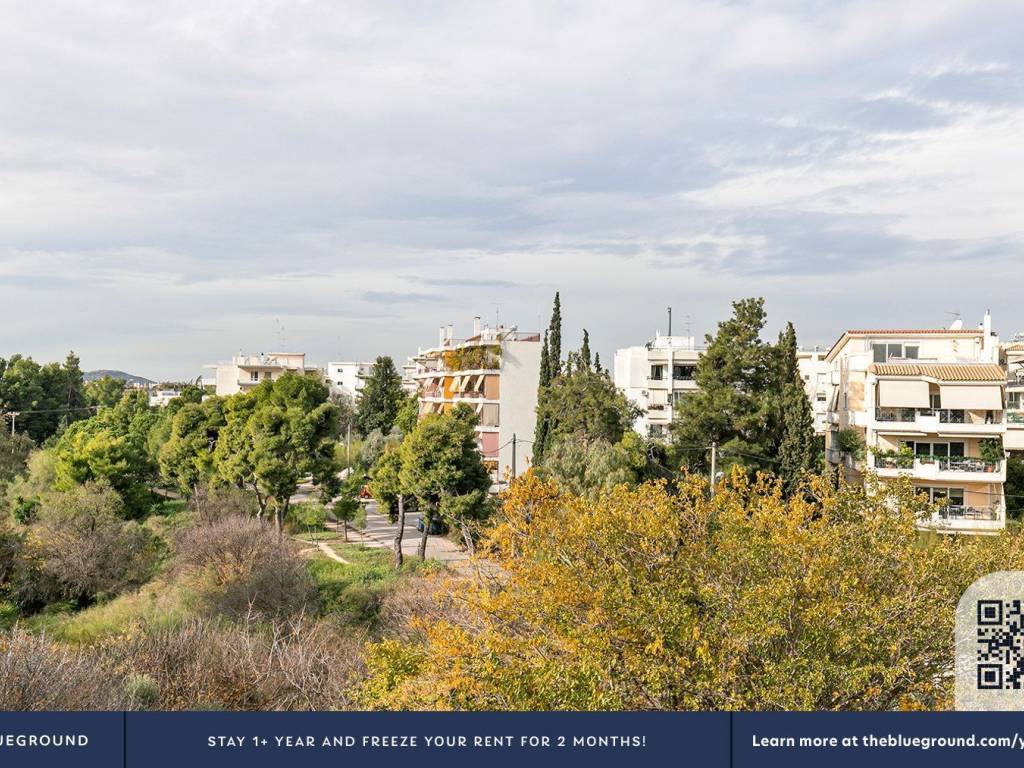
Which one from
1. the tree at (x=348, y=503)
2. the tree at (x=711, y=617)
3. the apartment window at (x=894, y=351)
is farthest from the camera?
the apartment window at (x=894, y=351)

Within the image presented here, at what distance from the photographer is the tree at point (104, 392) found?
236 feet

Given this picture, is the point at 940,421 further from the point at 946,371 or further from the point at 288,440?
the point at 288,440

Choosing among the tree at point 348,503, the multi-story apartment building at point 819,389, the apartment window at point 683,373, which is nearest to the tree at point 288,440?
the tree at point 348,503

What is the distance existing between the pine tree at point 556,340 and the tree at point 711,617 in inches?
1144

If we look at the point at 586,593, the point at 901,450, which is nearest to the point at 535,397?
the point at 901,450

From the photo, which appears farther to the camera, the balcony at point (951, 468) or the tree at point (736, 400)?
the tree at point (736, 400)

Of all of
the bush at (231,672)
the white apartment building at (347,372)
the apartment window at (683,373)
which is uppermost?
the white apartment building at (347,372)

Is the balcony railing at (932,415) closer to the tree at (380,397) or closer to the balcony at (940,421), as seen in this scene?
the balcony at (940,421)

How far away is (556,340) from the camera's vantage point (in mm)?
40438

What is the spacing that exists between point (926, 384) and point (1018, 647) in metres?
21.2

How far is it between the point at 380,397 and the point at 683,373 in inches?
1142

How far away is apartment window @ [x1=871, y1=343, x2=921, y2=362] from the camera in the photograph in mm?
31266

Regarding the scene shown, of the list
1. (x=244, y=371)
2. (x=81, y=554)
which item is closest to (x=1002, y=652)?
(x=81, y=554)

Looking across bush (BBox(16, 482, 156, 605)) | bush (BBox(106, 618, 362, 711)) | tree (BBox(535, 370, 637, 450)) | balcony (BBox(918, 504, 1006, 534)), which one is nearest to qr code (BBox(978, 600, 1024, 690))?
bush (BBox(106, 618, 362, 711))
